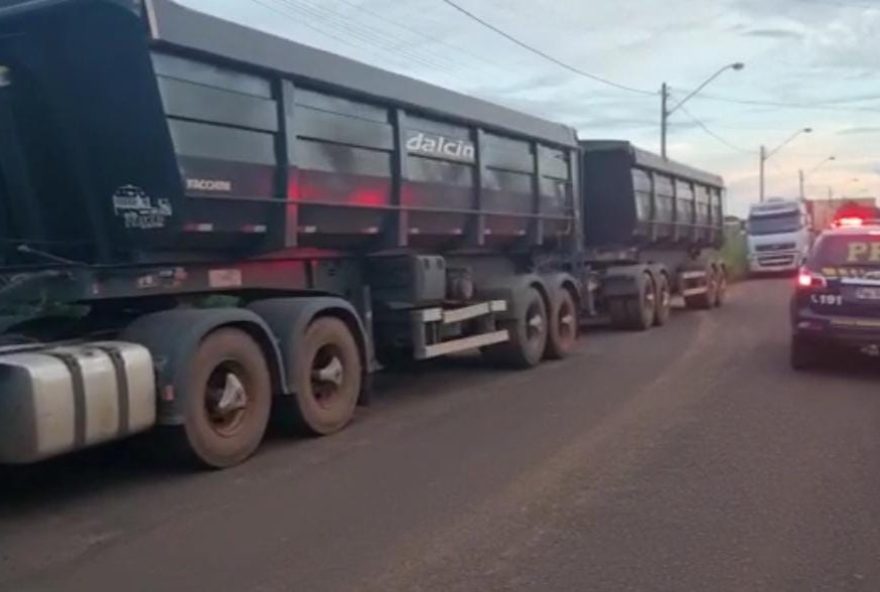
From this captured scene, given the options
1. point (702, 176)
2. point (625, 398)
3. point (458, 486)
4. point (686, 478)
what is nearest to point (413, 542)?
point (458, 486)

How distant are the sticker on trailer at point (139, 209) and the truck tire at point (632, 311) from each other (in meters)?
11.8

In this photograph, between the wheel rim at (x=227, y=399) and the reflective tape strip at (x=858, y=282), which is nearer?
the wheel rim at (x=227, y=399)

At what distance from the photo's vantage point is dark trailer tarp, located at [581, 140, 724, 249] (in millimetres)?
18141

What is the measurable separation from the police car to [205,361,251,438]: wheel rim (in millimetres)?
6764

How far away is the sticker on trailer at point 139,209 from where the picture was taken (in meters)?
7.74

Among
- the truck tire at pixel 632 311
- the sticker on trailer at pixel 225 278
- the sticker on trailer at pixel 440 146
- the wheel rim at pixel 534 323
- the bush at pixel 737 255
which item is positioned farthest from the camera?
the bush at pixel 737 255

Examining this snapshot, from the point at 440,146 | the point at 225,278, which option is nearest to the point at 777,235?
the point at 440,146

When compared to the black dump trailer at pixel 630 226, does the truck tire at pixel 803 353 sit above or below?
below

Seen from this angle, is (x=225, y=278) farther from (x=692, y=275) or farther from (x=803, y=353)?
(x=692, y=275)

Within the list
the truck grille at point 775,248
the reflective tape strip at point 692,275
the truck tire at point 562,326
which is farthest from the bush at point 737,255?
the truck tire at point 562,326

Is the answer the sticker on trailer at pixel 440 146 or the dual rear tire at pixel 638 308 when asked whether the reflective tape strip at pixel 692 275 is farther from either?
the sticker on trailer at pixel 440 146

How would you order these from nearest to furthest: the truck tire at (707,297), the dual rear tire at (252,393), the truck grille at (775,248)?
1. the dual rear tire at (252,393)
2. the truck tire at (707,297)
3. the truck grille at (775,248)

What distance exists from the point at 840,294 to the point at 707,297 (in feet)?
40.1

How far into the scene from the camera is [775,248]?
39.3m
